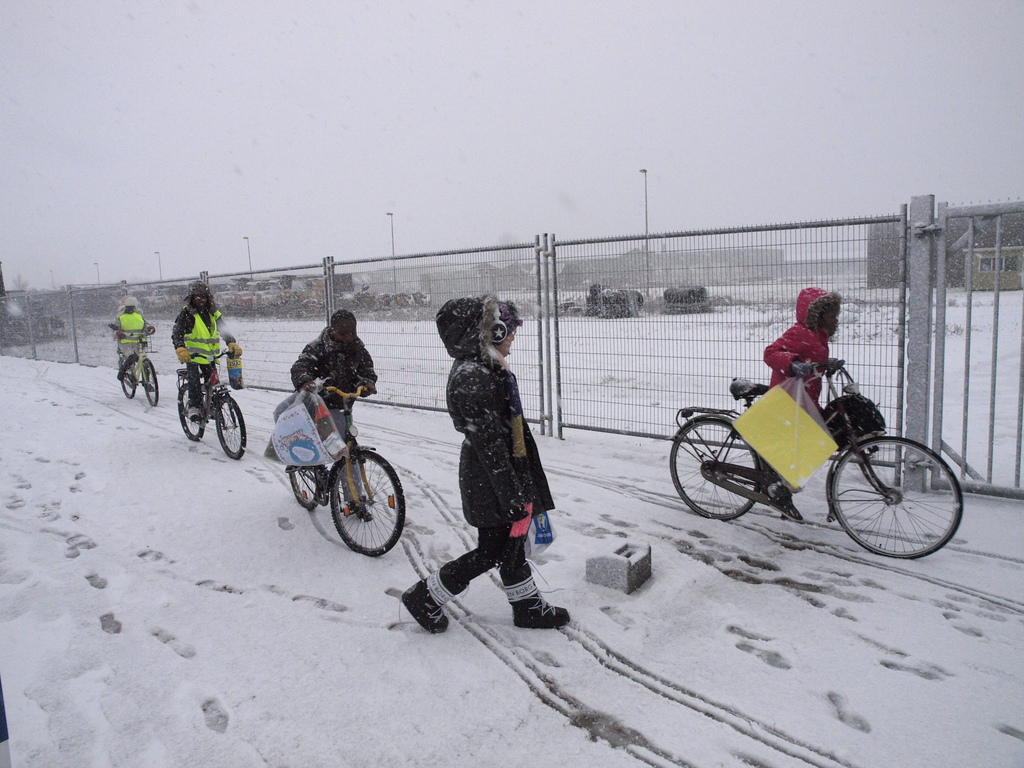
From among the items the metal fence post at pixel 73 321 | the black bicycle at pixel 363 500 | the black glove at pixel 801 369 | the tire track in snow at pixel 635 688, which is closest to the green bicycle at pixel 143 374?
the metal fence post at pixel 73 321

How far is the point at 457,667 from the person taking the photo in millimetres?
2986

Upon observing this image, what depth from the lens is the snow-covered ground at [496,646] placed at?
97.4 inches

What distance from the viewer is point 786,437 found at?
4242mm

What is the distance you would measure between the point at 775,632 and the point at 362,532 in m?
2.79

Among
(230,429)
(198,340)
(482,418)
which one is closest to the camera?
(482,418)

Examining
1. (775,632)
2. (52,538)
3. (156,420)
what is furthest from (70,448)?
(775,632)

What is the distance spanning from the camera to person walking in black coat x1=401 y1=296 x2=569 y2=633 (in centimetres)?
294

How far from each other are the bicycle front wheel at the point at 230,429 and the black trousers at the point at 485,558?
13.9 feet

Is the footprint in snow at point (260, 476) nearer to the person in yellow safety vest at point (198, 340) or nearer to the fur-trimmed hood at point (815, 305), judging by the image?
the person in yellow safety vest at point (198, 340)

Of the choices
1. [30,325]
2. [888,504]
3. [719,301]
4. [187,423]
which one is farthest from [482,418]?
[30,325]

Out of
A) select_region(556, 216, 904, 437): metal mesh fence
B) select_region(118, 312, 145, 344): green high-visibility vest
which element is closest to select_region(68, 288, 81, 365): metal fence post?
select_region(118, 312, 145, 344): green high-visibility vest

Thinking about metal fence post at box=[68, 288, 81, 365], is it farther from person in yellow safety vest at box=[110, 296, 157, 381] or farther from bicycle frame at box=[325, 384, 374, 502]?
bicycle frame at box=[325, 384, 374, 502]

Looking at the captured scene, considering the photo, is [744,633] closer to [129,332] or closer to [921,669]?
[921,669]

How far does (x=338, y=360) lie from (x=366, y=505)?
3.65ft
